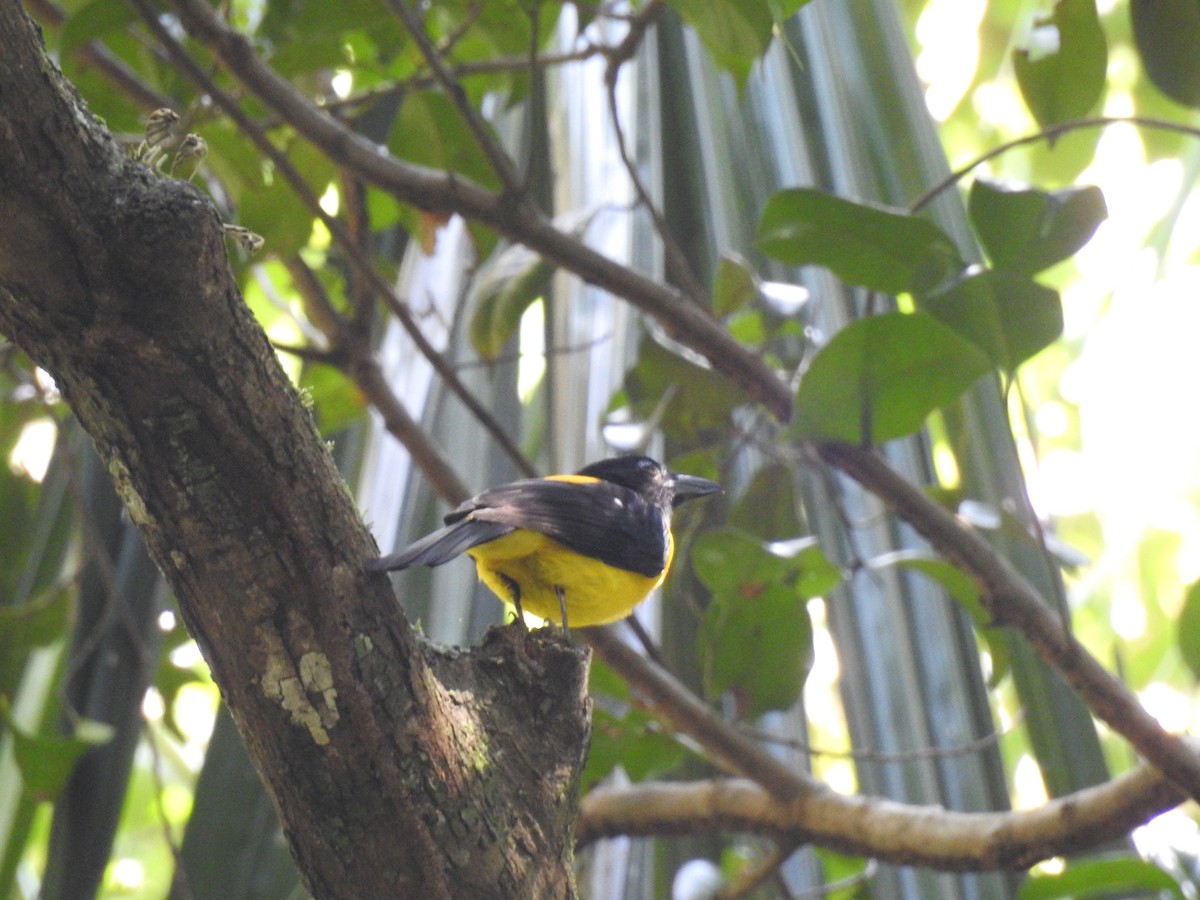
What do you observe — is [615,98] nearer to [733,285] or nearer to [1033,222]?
[733,285]

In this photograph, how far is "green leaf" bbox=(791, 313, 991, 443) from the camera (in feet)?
6.45

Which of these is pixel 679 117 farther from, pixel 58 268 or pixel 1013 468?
pixel 58 268

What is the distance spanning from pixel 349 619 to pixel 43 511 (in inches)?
94.3

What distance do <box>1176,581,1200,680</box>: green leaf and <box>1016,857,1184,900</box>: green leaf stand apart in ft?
1.42

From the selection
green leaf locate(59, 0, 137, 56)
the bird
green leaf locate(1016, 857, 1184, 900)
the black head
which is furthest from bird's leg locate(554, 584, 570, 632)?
green leaf locate(59, 0, 137, 56)

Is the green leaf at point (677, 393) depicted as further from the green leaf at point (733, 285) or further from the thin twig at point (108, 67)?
the thin twig at point (108, 67)

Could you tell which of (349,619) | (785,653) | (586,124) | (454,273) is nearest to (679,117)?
(586,124)

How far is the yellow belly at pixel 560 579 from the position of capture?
2236 millimetres

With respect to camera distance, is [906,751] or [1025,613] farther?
[906,751]

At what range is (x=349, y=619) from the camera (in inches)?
50.6

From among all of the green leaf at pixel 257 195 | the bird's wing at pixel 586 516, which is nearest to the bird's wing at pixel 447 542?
the bird's wing at pixel 586 516

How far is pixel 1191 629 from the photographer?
7.46 ft

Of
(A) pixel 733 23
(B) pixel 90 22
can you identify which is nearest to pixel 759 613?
(A) pixel 733 23

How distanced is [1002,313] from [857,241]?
27cm
